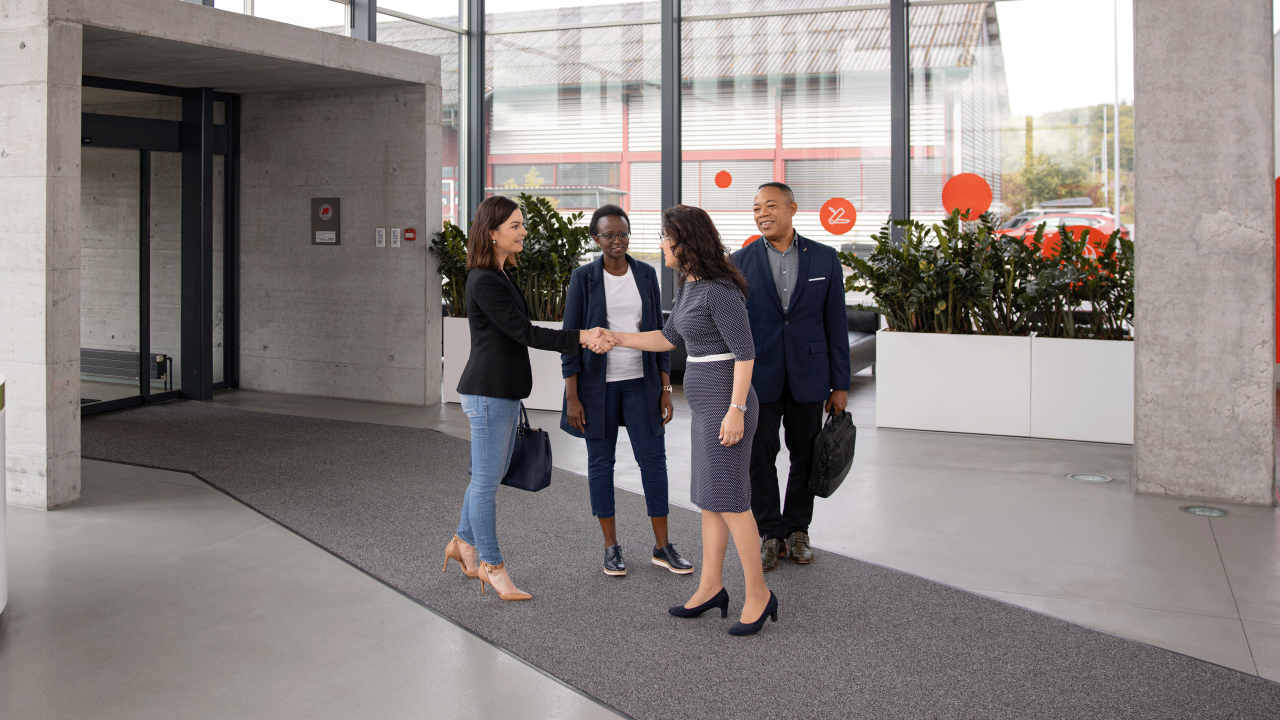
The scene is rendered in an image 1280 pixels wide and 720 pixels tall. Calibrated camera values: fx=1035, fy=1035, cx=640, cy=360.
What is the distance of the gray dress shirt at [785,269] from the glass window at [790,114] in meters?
6.45

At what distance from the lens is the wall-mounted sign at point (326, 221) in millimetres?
9195

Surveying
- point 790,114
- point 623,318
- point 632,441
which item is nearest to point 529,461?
point 632,441

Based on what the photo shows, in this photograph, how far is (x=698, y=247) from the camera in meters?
3.61

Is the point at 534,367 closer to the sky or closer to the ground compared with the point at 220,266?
closer to the ground

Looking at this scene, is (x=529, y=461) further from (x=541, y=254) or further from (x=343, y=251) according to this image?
(x=343, y=251)

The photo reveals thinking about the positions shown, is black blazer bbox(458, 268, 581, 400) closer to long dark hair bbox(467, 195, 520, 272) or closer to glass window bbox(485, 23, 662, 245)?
long dark hair bbox(467, 195, 520, 272)

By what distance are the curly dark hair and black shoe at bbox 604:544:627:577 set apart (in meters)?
1.31

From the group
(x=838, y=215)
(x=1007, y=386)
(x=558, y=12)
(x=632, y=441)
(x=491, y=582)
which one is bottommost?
(x=491, y=582)

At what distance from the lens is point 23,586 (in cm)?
418

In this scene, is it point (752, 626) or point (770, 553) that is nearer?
point (752, 626)

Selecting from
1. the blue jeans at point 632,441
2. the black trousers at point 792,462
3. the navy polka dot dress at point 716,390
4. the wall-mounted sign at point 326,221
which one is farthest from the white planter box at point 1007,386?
the wall-mounted sign at point 326,221

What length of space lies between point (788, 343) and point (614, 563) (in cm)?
116

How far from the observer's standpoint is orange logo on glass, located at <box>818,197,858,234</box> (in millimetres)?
10711

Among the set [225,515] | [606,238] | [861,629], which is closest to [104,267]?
[225,515]
